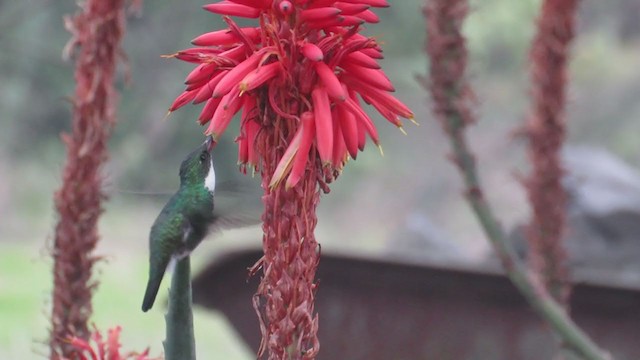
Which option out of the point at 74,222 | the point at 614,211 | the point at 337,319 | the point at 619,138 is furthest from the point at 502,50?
the point at 74,222

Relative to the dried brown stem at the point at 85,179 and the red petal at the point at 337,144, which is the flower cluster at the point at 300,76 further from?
the dried brown stem at the point at 85,179

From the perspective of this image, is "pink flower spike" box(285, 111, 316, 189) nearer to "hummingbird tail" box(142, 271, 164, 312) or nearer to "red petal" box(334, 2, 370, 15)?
"red petal" box(334, 2, 370, 15)

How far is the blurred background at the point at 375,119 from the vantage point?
49.0 ft

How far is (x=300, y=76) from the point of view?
1512 millimetres

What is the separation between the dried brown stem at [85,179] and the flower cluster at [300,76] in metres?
0.87

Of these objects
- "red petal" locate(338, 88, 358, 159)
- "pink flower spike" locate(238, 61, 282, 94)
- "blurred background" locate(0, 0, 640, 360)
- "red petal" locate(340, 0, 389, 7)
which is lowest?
"blurred background" locate(0, 0, 640, 360)

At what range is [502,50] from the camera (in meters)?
16.0

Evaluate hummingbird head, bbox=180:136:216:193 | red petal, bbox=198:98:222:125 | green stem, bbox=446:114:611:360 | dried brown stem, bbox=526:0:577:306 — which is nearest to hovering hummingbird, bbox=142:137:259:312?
hummingbird head, bbox=180:136:216:193

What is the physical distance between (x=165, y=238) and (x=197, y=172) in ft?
0.65

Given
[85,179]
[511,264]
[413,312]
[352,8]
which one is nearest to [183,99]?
[352,8]

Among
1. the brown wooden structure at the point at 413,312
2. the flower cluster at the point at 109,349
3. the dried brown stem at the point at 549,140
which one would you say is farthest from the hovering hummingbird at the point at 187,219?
the brown wooden structure at the point at 413,312

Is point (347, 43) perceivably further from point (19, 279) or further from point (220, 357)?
point (19, 279)

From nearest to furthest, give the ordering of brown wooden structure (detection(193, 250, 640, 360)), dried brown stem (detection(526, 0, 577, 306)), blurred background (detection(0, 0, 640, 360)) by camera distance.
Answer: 1. dried brown stem (detection(526, 0, 577, 306))
2. brown wooden structure (detection(193, 250, 640, 360))
3. blurred background (detection(0, 0, 640, 360))

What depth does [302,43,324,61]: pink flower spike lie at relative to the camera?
143cm
